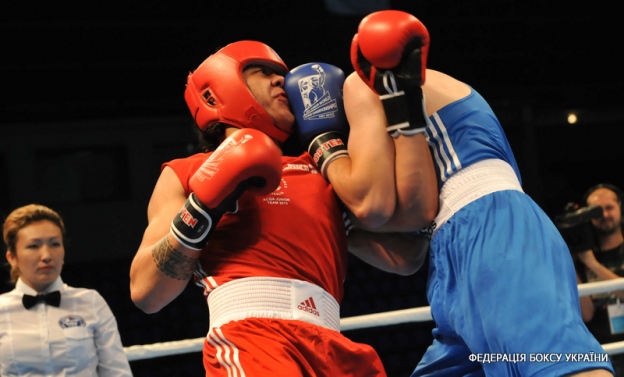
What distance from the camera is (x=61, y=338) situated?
2.96 meters

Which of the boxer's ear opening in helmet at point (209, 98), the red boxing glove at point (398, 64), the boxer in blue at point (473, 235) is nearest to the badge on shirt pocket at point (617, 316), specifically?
the boxer in blue at point (473, 235)

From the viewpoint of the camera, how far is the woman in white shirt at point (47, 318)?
2.91 meters

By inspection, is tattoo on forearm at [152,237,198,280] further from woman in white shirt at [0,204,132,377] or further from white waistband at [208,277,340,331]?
woman in white shirt at [0,204,132,377]

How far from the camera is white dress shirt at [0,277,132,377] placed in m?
2.89

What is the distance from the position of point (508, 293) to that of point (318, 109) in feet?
2.18

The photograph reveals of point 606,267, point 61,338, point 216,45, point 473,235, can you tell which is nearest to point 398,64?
point 473,235

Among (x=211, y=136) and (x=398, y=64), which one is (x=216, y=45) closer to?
(x=211, y=136)

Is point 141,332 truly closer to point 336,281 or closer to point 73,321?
point 73,321

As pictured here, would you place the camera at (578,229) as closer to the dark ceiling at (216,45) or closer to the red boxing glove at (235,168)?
the red boxing glove at (235,168)

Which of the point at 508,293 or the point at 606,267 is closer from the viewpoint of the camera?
the point at 508,293

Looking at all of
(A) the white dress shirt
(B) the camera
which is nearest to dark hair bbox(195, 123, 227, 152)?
(A) the white dress shirt

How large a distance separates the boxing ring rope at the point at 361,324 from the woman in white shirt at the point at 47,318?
0.50 ft

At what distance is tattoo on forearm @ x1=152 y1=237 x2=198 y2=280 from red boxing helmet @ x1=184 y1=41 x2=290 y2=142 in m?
0.40

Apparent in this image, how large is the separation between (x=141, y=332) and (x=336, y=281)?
5.14 meters
